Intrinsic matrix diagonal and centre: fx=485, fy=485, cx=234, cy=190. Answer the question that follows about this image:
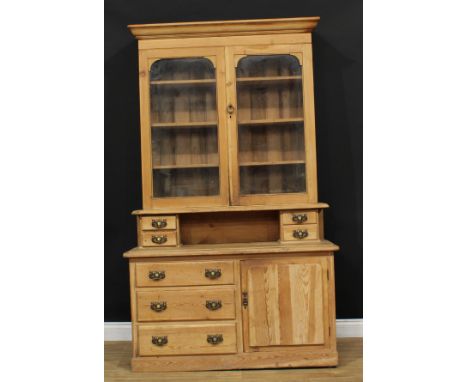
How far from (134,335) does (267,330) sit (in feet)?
2.51

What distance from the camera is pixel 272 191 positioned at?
3051 millimetres

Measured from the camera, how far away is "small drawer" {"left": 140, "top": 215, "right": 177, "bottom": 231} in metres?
2.97

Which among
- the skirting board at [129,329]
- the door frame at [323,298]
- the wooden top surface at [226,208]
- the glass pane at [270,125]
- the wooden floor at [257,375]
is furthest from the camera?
the skirting board at [129,329]

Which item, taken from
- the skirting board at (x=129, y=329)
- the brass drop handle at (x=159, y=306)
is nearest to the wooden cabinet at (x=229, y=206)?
the brass drop handle at (x=159, y=306)

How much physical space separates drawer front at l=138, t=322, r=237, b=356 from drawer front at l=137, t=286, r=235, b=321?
6 centimetres

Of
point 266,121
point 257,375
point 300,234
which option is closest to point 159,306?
point 257,375

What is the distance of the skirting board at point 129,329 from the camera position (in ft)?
11.0

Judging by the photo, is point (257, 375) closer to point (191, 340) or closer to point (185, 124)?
point (191, 340)

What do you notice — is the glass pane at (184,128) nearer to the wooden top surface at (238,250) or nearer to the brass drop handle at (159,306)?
the wooden top surface at (238,250)

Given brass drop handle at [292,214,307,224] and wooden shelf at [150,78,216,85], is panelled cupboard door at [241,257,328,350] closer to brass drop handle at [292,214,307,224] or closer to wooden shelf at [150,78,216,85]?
brass drop handle at [292,214,307,224]

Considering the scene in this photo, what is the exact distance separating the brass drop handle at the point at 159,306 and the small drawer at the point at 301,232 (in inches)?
31.9

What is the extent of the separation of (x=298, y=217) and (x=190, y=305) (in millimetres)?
831

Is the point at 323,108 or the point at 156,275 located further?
the point at 323,108

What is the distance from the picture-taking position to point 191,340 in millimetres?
2793
